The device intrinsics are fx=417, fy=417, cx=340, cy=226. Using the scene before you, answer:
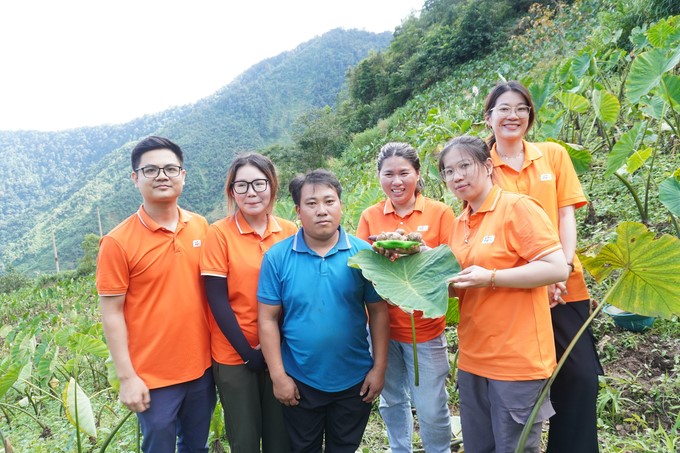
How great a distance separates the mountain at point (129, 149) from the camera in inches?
1973

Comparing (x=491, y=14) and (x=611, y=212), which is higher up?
(x=491, y=14)

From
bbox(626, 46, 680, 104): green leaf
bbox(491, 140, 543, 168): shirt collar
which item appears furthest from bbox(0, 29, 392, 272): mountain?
bbox(491, 140, 543, 168): shirt collar

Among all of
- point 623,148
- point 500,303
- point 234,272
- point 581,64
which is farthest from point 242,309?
point 581,64

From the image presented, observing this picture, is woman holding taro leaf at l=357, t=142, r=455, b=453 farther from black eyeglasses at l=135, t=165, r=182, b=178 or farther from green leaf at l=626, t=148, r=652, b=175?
green leaf at l=626, t=148, r=652, b=175

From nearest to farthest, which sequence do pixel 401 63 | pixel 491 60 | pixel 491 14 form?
pixel 491 60 < pixel 491 14 < pixel 401 63

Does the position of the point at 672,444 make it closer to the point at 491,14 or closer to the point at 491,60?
the point at 491,60

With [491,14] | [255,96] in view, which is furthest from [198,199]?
[491,14]

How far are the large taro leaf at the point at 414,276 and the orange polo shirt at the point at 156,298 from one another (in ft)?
2.61

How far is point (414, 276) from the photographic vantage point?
1647 millimetres

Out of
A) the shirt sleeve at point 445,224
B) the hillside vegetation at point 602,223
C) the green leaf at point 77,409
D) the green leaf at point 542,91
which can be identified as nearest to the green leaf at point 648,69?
the hillside vegetation at point 602,223

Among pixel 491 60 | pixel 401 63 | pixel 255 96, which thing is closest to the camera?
pixel 491 60

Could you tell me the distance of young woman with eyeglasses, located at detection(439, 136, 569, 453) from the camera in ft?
4.62

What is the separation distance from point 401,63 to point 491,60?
8.72 meters

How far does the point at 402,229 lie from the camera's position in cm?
196
